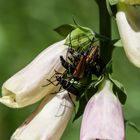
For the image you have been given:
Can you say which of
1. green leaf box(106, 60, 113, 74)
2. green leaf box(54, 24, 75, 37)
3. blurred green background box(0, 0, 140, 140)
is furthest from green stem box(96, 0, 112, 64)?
blurred green background box(0, 0, 140, 140)

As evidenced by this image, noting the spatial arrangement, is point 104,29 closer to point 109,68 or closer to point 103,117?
point 109,68

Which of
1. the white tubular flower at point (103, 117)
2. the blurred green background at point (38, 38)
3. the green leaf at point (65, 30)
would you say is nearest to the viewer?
the white tubular flower at point (103, 117)

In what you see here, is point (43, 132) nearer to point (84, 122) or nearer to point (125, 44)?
point (84, 122)

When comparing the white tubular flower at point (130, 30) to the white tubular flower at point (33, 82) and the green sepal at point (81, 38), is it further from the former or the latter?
the white tubular flower at point (33, 82)

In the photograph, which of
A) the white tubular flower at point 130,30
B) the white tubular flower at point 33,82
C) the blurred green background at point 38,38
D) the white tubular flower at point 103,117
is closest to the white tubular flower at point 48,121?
the white tubular flower at point 33,82

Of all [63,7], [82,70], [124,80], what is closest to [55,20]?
[63,7]
